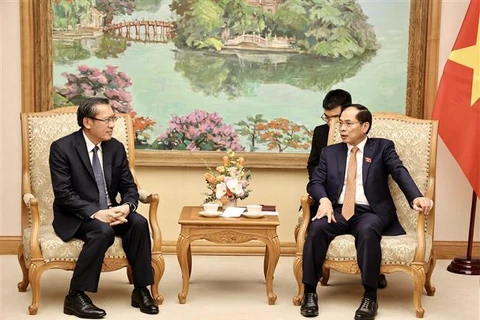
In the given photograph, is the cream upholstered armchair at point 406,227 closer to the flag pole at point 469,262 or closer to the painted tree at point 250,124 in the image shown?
the flag pole at point 469,262

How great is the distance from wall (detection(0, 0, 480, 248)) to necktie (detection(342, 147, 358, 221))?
1.42 metres

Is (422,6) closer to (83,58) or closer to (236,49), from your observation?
(236,49)

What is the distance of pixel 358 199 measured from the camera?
5.73 meters

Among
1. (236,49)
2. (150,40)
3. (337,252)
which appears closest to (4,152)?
(150,40)

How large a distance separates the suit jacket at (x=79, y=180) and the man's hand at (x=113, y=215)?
0.06 metres

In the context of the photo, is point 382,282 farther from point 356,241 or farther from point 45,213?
point 45,213

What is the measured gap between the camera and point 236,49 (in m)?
7.02

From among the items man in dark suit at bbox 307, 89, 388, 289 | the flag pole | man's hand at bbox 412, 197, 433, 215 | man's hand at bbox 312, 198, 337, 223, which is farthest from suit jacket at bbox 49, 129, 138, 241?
the flag pole

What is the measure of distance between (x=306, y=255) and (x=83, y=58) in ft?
9.12

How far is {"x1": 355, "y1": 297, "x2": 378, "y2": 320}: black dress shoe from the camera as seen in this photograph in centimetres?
527

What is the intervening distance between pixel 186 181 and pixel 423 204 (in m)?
2.43

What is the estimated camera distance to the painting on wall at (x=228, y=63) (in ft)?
22.9

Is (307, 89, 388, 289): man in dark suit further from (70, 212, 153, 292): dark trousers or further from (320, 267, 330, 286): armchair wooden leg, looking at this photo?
(70, 212, 153, 292): dark trousers

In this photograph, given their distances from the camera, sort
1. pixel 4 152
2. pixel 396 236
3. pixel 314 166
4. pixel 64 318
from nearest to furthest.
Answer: pixel 64 318 → pixel 396 236 → pixel 314 166 → pixel 4 152
